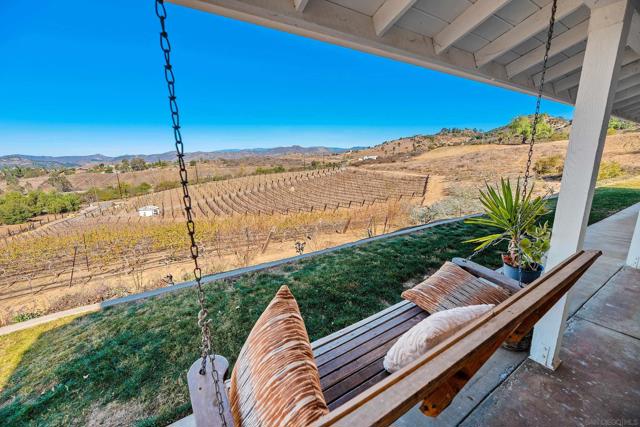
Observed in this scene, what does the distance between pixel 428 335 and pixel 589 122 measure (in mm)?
1327

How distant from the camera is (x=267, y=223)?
998 centimetres

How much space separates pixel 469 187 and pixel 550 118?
33151 millimetres

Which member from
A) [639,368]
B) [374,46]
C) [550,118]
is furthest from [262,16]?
[550,118]

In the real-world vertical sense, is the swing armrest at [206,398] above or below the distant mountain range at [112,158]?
below

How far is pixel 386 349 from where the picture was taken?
1.39 meters

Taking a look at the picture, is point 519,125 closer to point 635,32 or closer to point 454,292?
point 635,32

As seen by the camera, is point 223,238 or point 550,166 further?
point 550,166

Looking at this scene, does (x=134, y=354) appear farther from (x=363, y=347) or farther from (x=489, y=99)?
(x=489, y=99)

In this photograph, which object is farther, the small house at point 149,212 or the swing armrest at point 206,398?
the small house at point 149,212

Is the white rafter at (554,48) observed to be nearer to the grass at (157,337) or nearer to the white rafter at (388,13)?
the white rafter at (388,13)

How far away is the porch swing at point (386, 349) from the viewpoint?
49cm

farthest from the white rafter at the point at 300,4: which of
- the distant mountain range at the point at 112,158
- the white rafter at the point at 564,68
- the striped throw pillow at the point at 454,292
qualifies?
the distant mountain range at the point at 112,158

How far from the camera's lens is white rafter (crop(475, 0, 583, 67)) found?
4.85ft

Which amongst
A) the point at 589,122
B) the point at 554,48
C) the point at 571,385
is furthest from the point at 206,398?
the point at 554,48
